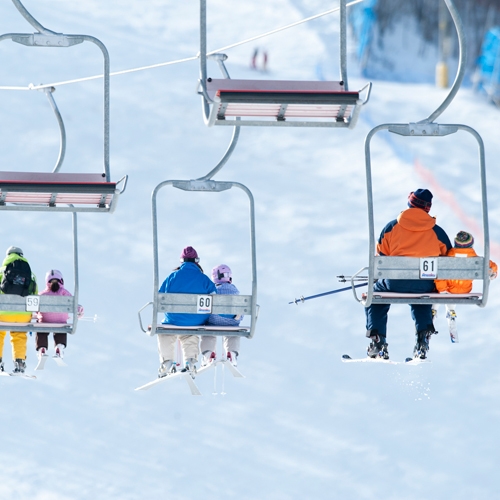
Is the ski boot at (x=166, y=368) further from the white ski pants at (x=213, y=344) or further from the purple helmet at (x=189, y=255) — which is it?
the purple helmet at (x=189, y=255)

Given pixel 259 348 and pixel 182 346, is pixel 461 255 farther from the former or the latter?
pixel 259 348

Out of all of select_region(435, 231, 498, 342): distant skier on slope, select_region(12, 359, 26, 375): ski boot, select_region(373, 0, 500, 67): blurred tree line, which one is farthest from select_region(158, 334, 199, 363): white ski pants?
select_region(373, 0, 500, 67): blurred tree line

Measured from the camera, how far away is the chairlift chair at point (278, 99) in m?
8.24

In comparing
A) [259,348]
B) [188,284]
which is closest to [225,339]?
[188,284]

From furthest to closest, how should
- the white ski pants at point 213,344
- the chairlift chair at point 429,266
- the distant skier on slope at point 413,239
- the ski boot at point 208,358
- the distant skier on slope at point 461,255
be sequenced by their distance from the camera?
the white ski pants at point 213,344 → the ski boot at point 208,358 → the distant skier on slope at point 461,255 → the distant skier on slope at point 413,239 → the chairlift chair at point 429,266

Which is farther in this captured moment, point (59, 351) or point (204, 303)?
point (59, 351)

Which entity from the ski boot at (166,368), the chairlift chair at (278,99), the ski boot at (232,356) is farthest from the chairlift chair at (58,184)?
the ski boot at (232,356)

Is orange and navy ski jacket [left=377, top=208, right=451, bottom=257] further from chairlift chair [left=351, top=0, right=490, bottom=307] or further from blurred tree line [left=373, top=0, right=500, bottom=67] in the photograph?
blurred tree line [left=373, top=0, right=500, bottom=67]

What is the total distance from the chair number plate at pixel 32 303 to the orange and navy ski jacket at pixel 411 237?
2424 mm

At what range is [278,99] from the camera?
8.27 meters

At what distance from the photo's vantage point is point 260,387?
22.0 metres

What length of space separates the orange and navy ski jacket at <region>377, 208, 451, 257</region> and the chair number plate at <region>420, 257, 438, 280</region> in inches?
37.2

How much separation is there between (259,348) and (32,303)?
1247cm

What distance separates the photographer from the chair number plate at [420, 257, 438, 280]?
9023 millimetres
